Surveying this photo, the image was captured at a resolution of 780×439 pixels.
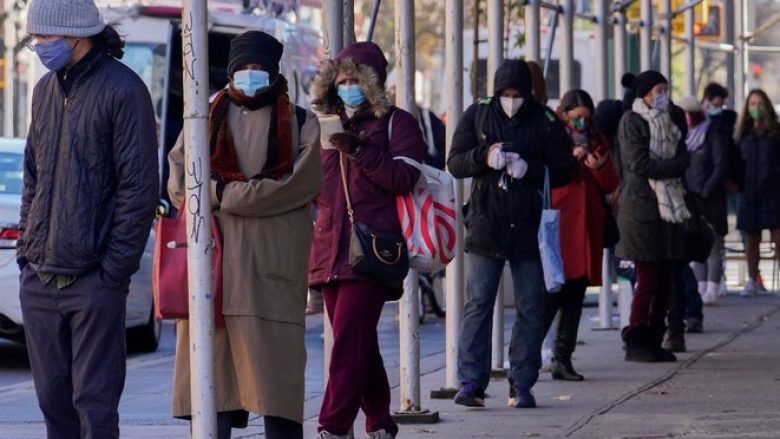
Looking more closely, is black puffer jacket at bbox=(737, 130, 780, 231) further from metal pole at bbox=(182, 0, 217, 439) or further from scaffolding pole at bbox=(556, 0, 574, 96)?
metal pole at bbox=(182, 0, 217, 439)

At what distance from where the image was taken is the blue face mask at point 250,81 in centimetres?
729

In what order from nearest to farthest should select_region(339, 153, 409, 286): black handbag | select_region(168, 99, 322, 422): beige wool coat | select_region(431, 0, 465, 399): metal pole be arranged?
select_region(168, 99, 322, 422): beige wool coat → select_region(339, 153, 409, 286): black handbag → select_region(431, 0, 465, 399): metal pole

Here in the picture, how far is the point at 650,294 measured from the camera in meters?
13.1

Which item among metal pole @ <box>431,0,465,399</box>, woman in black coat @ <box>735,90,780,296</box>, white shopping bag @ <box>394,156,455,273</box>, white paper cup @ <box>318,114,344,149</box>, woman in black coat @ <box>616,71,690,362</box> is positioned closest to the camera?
white shopping bag @ <box>394,156,455,273</box>

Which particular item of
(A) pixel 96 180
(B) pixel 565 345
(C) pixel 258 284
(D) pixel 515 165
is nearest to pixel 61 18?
(A) pixel 96 180

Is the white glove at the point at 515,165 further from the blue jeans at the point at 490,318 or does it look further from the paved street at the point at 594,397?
the paved street at the point at 594,397

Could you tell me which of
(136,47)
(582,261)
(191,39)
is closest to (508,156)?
(582,261)

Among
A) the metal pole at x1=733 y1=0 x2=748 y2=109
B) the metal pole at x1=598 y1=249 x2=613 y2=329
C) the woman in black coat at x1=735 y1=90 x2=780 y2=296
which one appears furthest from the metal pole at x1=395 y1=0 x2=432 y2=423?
the metal pole at x1=733 y1=0 x2=748 y2=109

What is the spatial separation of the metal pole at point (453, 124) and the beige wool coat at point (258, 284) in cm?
350

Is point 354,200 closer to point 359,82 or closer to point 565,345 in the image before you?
point 359,82

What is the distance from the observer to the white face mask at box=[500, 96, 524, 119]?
33.5 ft

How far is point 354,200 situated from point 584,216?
11.1 ft

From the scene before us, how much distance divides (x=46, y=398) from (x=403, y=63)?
12.2 ft

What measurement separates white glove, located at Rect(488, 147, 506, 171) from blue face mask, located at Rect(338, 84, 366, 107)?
1.62m
